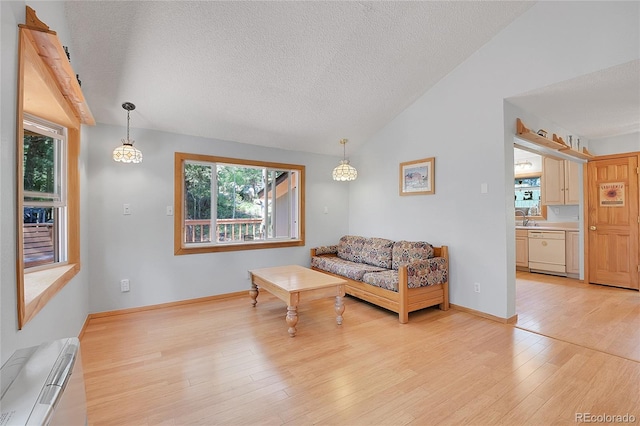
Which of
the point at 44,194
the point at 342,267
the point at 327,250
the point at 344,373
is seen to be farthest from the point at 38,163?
the point at 327,250

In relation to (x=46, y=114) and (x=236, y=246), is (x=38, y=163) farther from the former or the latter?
(x=236, y=246)

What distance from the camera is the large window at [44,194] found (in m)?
2.06

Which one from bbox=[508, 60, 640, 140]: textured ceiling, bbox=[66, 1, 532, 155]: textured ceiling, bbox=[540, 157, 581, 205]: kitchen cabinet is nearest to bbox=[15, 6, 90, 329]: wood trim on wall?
bbox=[66, 1, 532, 155]: textured ceiling

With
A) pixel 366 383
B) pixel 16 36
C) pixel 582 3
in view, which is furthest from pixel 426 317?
pixel 16 36

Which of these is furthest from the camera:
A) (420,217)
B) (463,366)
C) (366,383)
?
(420,217)

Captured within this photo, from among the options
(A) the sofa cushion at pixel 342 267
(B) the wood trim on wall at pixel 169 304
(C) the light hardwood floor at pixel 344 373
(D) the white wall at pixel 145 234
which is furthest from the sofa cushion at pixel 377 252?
(B) the wood trim on wall at pixel 169 304

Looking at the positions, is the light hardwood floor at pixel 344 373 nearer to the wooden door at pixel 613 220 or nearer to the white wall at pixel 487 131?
the white wall at pixel 487 131

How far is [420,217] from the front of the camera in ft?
13.6

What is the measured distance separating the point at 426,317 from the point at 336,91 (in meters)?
2.93

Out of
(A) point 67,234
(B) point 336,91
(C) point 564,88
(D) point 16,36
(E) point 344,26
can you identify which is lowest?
(A) point 67,234

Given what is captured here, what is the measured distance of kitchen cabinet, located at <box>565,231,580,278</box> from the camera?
516 centimetres

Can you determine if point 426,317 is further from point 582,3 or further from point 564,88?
point 582,3

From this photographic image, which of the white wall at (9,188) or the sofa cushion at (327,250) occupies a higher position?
the white wall at (9,188)

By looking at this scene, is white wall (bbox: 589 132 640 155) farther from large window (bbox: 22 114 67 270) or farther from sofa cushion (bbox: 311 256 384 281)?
large window (bbox: 22 114 67 270)
